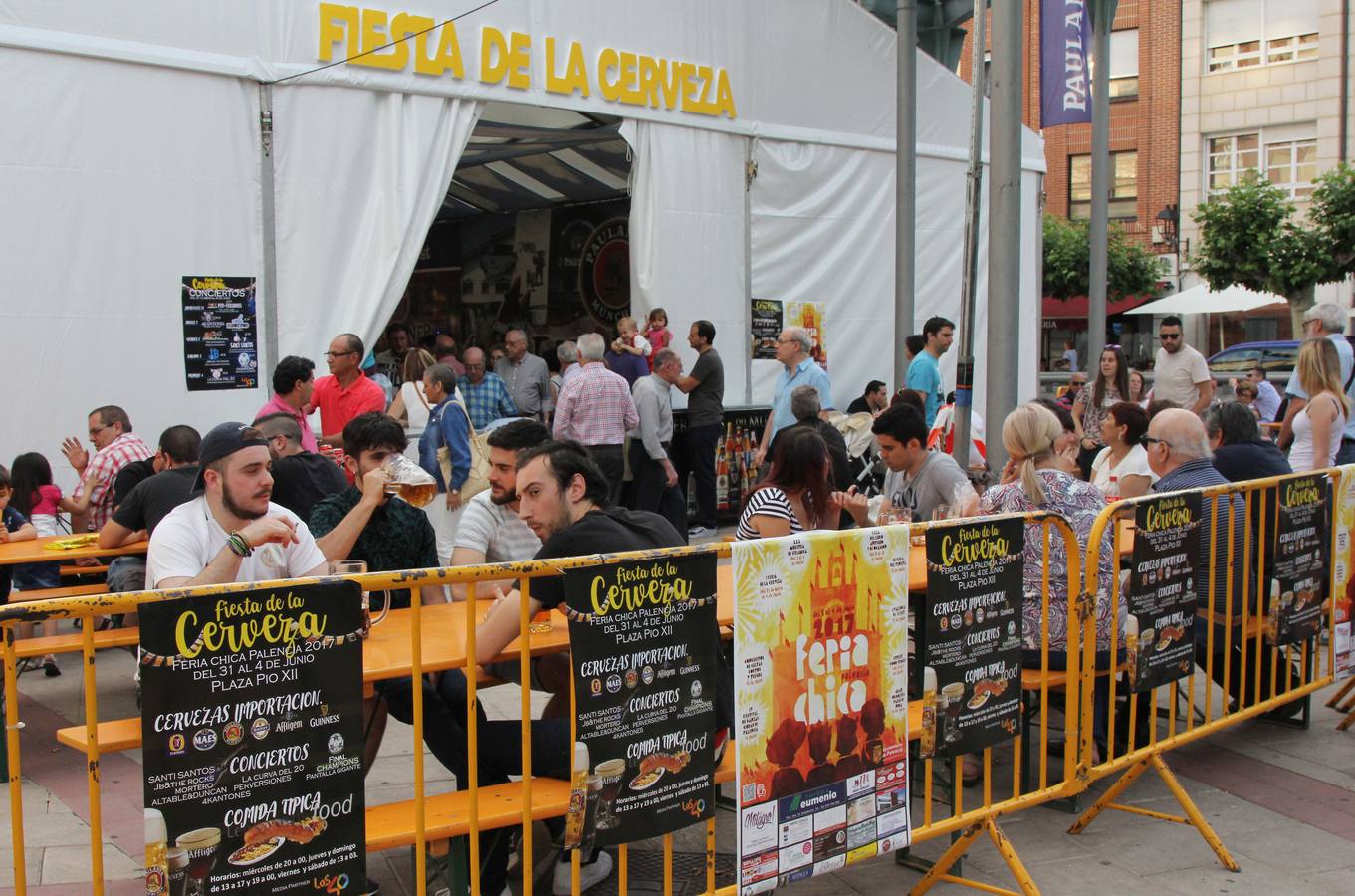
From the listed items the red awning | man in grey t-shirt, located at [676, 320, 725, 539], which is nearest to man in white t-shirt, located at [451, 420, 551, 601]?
man in grey t-shirt, located at [676, 320, 725, 539]

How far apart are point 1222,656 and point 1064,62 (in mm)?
9997

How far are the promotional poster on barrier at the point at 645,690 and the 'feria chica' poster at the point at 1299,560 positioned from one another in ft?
11.3

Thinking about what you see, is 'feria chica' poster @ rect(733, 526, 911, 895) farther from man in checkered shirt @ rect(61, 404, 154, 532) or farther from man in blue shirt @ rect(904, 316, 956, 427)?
man in blue shirt @ rect(904, 316, 956, 427)

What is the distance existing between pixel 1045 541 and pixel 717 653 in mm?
1522

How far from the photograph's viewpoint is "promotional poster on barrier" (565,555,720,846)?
11.1 feet

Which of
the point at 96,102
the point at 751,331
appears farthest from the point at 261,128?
the point at 751,331

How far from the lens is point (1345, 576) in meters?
6.36

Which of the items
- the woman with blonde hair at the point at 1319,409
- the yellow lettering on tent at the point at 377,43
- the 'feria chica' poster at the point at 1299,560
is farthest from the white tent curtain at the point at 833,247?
the 'feria chica' poster at the point at 1299,560

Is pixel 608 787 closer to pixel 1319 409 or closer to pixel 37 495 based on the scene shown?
pixel 37 495

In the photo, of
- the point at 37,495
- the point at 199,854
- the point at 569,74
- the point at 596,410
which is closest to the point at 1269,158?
the point at 569,74

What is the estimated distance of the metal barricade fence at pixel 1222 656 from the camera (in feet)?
16.2

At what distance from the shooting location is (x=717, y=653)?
3.79m

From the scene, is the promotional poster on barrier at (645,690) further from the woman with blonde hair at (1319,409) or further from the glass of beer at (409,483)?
the woman with blonde hair at (1319,409)

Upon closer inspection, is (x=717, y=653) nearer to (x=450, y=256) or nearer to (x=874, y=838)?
(x=874, y=838)
